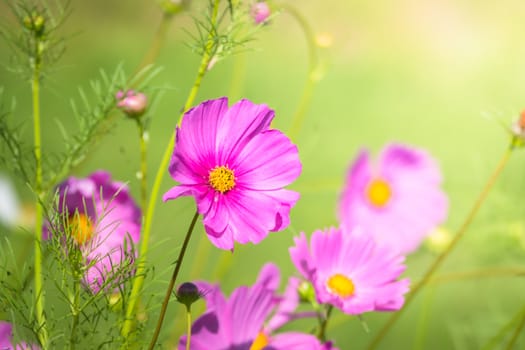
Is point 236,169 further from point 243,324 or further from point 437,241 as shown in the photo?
point 437,241

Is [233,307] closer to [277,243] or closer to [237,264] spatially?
[237,264]

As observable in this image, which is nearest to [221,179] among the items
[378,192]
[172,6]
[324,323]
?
[324,323]

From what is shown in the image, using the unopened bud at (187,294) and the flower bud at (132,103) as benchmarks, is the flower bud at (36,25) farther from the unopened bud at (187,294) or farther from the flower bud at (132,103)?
the unopened bud at (187,294)

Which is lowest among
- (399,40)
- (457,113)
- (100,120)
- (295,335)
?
(295,335)

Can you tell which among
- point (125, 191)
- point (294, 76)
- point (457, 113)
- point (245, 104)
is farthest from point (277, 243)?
point (245, 104)

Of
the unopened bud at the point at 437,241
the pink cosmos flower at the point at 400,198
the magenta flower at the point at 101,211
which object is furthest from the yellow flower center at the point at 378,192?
the magenta flower at the point at 101,211
